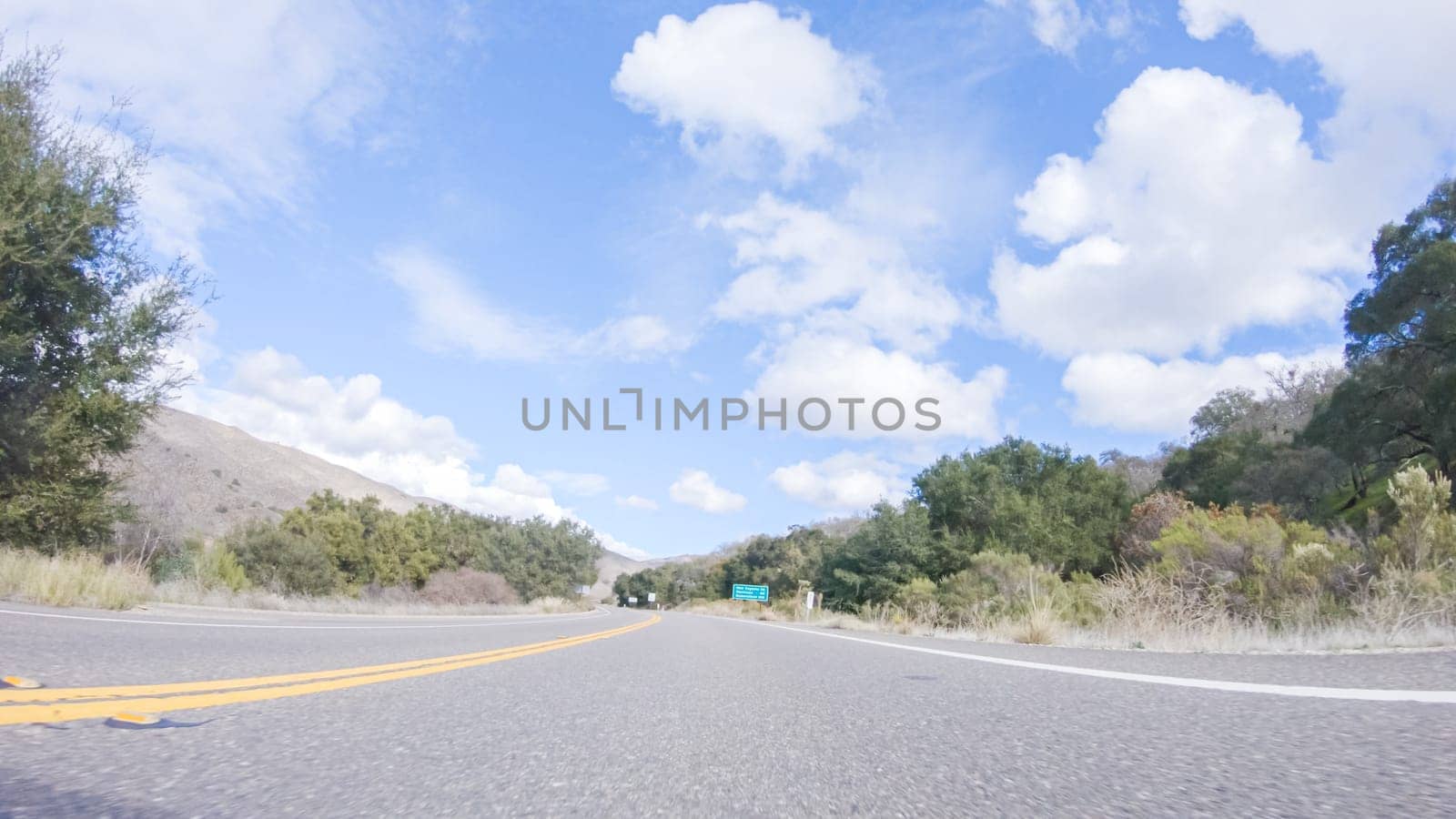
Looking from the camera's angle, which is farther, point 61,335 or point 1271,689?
point 61,335

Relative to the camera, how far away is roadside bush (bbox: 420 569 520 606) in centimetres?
3969

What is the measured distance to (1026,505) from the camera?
40.9m

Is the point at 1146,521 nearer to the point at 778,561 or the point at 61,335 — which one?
the point at 61,335

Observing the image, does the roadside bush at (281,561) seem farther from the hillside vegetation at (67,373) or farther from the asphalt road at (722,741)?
the asphalt road at (722,741)

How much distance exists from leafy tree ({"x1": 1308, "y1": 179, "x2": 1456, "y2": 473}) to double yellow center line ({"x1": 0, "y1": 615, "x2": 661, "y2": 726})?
3248cm

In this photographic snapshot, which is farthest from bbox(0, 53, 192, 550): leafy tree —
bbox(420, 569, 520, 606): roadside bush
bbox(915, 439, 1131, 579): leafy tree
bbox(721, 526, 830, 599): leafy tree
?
bbox(721, 526, 830, 599): leafy tree

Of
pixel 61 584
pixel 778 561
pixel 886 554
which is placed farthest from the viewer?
→ pixel 778 561

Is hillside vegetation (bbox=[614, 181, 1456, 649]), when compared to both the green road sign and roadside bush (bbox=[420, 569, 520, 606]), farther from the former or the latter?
roadside bush (bbox=[420, 569, 520, 606])

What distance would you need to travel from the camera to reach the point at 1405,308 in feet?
91.5

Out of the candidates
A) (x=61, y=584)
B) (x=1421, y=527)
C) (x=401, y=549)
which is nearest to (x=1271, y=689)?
(x=1421, y=527)

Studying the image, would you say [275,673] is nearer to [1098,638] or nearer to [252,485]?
[1098,638]

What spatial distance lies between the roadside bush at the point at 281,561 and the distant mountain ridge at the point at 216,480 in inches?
73.6

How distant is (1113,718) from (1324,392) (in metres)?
60.3

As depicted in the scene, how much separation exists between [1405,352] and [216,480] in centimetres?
7007
